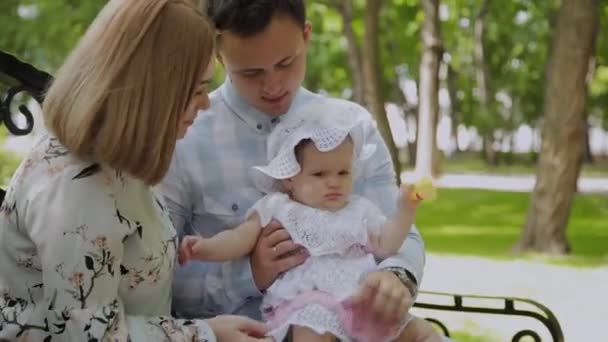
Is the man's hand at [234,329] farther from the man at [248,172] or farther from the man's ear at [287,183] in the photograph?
the man's ear at [287,183]

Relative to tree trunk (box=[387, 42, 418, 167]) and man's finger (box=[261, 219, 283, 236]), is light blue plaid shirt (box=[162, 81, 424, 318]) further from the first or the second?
tree trunk (box=[387, 42, 418, 167])

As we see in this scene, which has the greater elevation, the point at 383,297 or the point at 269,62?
the point at 269,62

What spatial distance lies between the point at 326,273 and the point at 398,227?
22cm

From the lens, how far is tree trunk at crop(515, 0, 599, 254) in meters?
10.2

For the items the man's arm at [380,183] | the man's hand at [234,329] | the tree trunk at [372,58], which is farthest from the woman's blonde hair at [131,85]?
the tree trunk at [372,58]

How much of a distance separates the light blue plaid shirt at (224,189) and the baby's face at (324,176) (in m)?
0.20

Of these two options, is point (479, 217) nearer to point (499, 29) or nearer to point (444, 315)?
point (444, 315)

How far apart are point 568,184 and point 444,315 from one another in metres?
3.81

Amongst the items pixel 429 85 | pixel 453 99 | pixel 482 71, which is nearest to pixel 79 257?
pixel 429 85

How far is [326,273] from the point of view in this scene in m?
2.33

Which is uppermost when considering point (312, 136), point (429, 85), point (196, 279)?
point (312, 136)

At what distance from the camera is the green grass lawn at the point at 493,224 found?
1162 cm

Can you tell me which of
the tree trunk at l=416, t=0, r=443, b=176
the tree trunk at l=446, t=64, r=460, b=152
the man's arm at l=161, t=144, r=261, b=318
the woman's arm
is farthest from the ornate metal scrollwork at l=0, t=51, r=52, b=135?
the tree trunk at l=446, t=64, r=460, b=152

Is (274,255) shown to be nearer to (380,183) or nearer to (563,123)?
(380,183)
